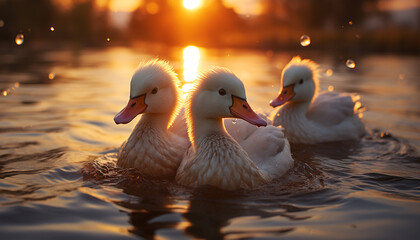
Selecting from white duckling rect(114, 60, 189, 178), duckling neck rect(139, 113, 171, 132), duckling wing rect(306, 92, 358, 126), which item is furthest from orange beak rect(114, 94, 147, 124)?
duckling wing rect(306, 92, 358, 126)

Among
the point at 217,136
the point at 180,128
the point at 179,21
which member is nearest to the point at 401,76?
the point at 180,128

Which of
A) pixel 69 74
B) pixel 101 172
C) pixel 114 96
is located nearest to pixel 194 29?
pixel 69 74

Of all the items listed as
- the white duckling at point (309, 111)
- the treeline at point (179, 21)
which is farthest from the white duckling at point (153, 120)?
the treeline at point (179, 21)

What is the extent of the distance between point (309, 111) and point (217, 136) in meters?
3.53

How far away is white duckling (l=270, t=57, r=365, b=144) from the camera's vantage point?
22.2ft

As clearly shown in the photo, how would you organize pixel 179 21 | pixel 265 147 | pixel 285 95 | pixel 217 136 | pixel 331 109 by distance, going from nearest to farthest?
1. pixel 217 136
2. pixel 265 147
3. pixel 285 95
4. pixel 331 109
5. pixel 179 21

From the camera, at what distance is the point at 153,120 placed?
4.78 metres

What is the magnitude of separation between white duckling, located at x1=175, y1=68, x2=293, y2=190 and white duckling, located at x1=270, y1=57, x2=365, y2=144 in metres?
2.46

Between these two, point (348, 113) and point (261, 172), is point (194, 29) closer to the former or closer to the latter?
point (348, 113)

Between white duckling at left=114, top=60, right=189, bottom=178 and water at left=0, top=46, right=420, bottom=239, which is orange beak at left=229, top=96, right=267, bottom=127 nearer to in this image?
water at left=0, top=46, right=420, bottom=239

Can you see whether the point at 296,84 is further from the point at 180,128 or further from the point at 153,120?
the point at 153,120

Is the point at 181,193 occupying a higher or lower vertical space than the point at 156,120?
lower

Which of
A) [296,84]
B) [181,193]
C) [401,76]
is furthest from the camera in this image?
[401,76]

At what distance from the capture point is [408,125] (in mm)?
7832
